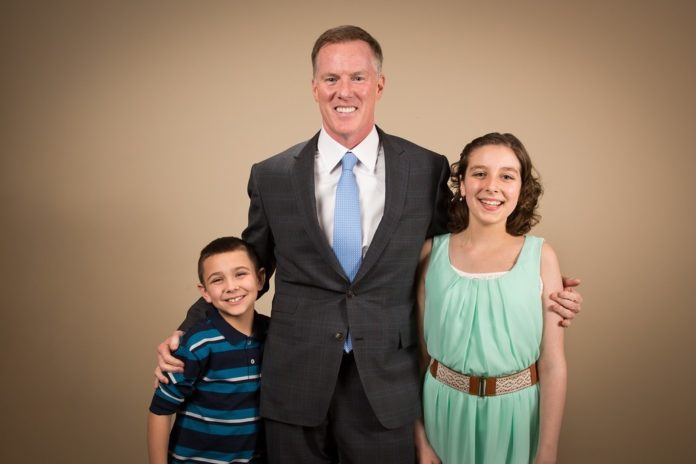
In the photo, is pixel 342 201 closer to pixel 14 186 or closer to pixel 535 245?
pixel 535 245

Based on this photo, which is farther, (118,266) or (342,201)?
(118,266)

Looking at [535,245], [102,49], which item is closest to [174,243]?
[102,49]

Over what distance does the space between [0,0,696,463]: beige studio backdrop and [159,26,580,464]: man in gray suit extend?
0.99m

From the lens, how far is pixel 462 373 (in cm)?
210

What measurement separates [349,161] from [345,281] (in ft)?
1.30

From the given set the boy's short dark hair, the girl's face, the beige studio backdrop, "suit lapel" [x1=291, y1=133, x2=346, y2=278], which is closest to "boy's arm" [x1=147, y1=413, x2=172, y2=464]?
the boy's short dark hair

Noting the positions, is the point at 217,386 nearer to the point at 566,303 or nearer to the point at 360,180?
the point at 360,180

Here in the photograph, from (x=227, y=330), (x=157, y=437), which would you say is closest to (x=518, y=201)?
(x=227, y=330)

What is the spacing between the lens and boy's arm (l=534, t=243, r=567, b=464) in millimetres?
2086

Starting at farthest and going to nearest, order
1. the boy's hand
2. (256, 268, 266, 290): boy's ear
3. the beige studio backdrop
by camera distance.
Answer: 1. the beige studio backdrop
2. (256, 268, 266, 290): boy's ear
3. the boy's hand

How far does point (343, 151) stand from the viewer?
2.22m

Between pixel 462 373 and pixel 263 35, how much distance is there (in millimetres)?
1908

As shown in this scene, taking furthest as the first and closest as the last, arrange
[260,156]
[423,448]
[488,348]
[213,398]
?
[260,156]
[423,448]
[213,398]
[488,348]

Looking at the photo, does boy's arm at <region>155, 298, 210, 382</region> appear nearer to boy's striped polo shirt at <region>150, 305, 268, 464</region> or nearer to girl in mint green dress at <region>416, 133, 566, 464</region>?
A: boy's striped polo shirt at <region>150, 305, 268, 464</region>
